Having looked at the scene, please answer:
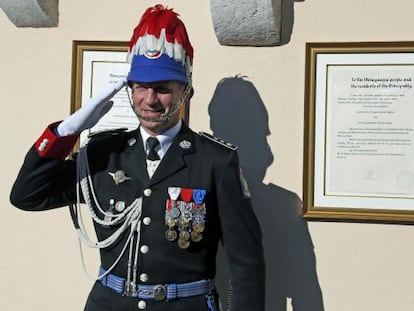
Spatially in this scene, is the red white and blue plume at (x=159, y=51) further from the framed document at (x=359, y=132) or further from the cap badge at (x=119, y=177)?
the framed document at (x=359, y=132)

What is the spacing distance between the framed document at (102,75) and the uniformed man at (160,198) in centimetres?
61

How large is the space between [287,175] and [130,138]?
724mm

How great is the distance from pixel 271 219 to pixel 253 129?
36 centimetres

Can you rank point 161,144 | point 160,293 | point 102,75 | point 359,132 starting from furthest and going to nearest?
1. point 102,75
2. point 359,132
3. point 161,144
4. point 160,293

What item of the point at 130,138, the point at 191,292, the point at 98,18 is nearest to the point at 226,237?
the point at 191,292

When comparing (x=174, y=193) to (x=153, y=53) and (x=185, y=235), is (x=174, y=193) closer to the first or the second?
(x=185, y=235)

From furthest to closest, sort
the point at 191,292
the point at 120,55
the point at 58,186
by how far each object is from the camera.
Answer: the point at 120,55 < the point at 58,186 < the point at 191,292

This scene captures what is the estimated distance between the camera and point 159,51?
1958 mm

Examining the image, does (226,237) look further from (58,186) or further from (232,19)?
(232,19)

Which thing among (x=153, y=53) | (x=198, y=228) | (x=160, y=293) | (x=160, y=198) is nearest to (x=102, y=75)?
(x=153, y=53)

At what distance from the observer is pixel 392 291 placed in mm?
2494

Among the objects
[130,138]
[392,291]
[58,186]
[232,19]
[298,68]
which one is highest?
[232,19]

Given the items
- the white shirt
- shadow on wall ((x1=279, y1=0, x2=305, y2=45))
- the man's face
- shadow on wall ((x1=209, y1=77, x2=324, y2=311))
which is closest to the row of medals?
the white shirt

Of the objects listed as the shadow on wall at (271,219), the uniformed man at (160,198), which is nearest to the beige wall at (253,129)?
the shadow on wall at (271,219)
